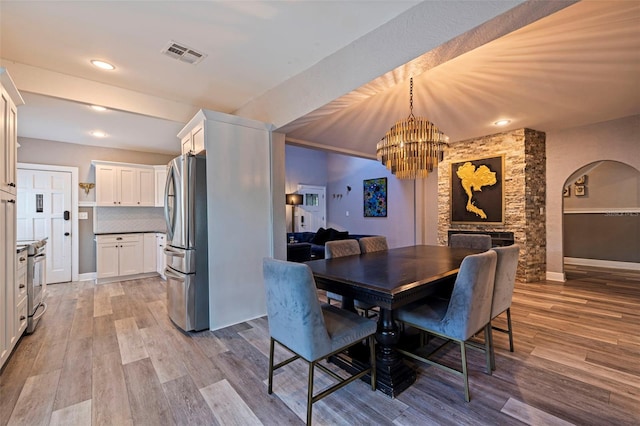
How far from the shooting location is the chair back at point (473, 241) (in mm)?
3412

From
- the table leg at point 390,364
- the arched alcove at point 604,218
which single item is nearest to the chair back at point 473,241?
the table leg at point 390,364

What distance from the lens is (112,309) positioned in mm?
3525

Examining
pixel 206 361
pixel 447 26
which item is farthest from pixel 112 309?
pixel 447 26

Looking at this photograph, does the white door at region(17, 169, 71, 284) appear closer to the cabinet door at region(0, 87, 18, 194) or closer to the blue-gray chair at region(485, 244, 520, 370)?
the cabinet door at region(0, 87, 18, 194)

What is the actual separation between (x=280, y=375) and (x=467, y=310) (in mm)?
1364

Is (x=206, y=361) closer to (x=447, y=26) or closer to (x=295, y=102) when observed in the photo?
(x=295, y=102)

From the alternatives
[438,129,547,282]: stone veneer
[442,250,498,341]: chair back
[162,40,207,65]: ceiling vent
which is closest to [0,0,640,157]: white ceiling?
[162,40,207,65]: ceiling vent

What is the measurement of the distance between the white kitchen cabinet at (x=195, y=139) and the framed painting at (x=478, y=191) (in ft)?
15.2

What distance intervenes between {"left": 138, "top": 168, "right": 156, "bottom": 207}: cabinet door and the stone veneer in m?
6.36

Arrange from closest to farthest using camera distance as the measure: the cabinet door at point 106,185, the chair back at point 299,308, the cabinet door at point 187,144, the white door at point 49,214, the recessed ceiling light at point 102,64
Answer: the chair back at point 299,308 < the recessed ceiling light at point 102,64 < the cabinet door at point 187,144 < the white door at point 49,214 < the cabinet door at point 106,185

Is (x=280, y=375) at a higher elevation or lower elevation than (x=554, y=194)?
lower

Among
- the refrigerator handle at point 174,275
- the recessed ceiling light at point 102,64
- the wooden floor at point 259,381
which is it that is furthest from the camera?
the refrigerator handle at point 174,275

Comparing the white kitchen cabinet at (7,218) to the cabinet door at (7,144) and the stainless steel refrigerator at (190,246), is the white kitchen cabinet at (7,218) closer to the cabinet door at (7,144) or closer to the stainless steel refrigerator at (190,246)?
the cabinet door at (7,144)

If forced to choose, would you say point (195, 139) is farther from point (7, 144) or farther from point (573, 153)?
point (573, 153)
